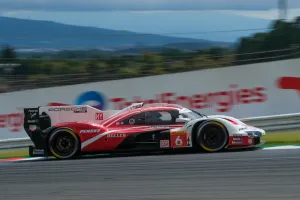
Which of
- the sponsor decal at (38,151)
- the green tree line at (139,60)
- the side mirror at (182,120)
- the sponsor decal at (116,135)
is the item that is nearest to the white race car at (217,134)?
the side mirror at (182,120)

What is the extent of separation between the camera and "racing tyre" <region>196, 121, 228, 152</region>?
39.0 ft

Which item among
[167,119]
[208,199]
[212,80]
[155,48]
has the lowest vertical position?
[208,199]

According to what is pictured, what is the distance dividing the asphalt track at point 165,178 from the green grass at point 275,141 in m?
2.02

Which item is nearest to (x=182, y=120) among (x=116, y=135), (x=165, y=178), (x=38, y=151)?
(x=116, y=135)

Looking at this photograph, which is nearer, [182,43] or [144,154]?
[144,154]

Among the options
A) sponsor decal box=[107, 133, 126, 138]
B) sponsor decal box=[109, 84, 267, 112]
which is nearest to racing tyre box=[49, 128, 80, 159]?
sponsor decal box=[107, 133, 126, 138]

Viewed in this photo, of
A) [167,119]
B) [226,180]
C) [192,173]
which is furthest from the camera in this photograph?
[167,119]

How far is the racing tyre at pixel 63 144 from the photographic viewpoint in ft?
41.6

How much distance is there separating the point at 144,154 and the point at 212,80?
4.52 metres

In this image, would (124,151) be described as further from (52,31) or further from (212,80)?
(52,31)

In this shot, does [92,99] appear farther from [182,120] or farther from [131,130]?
[182,120]

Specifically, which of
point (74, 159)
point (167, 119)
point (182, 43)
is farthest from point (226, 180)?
point (182, 43)

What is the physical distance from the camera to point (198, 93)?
643 inches

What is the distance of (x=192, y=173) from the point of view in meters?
9.30
